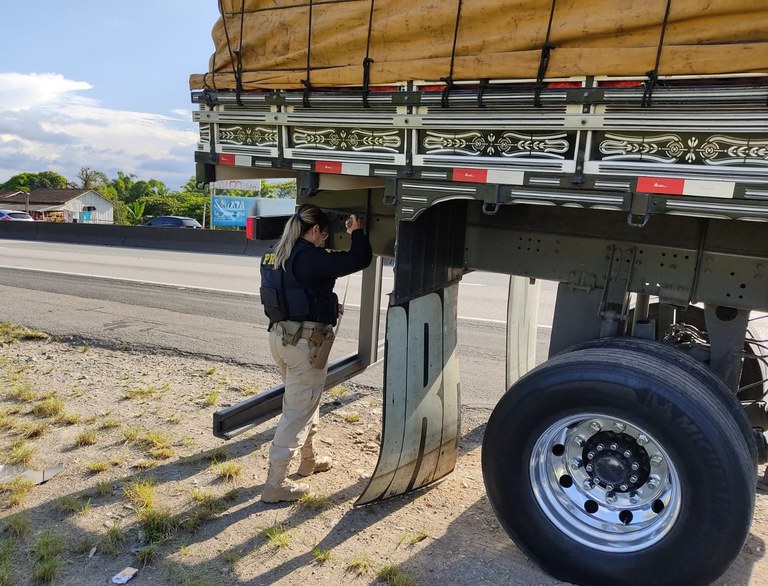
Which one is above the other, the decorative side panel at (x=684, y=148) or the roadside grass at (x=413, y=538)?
the decorative side panel at (x=684, y=148)

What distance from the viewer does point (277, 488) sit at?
12.8ft

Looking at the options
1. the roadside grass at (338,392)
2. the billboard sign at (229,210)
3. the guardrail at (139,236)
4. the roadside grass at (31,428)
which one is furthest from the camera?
the billboard sign at (229,210)

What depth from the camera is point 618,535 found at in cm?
304

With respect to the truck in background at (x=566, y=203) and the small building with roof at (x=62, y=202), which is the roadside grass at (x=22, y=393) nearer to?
the truck in background at (x=566, y=203)

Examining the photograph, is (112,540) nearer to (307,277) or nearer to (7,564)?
(7,564)

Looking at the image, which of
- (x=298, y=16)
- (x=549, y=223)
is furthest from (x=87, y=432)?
(x=549, y=223)

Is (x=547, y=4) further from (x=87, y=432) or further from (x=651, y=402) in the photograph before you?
(x=87, y=432)

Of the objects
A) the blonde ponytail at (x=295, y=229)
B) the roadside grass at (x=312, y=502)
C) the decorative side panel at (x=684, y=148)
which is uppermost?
the decorative side panel at (x=684, y=148)

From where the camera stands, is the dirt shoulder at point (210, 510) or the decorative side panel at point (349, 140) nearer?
the dirt shoulder at point (210, 510)

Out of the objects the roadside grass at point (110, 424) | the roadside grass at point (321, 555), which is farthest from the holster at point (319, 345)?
the roadside grass at point (110, 424)

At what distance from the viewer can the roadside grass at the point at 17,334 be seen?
7658 millimetres

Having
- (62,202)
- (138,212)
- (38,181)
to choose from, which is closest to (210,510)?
(138,212)

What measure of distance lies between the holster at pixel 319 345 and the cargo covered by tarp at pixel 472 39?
Result: 1.44 meters

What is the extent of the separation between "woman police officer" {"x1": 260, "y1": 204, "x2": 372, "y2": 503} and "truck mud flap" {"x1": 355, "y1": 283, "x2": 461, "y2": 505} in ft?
1.69
